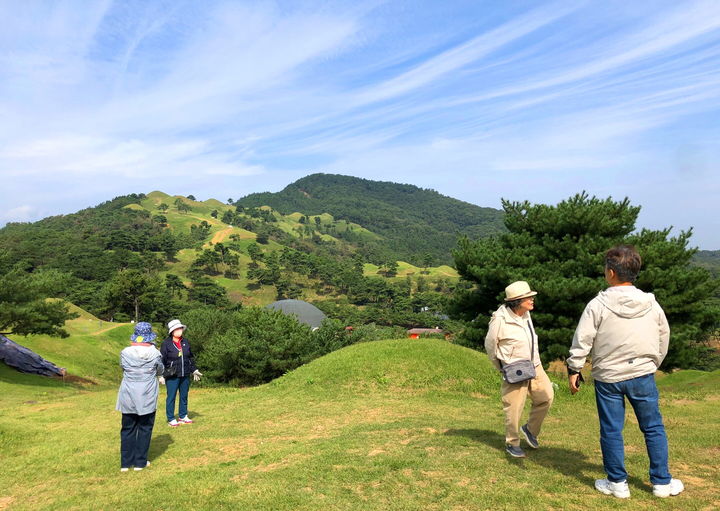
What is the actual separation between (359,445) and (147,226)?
17352 cm

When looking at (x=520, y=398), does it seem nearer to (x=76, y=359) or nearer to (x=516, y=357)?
(x=516, y=357)

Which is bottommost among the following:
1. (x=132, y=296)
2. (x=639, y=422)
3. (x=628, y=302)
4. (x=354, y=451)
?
(x=132, y=296)

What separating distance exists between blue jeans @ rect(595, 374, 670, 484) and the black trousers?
5.38 m

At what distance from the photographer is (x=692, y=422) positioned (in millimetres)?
8219

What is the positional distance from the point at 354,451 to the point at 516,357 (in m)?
2.50

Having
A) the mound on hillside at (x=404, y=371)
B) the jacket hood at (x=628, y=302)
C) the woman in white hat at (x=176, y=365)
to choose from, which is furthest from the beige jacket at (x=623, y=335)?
the mound on hillside at (x=404, y=371)

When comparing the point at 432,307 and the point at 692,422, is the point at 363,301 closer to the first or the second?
the point at 432,307

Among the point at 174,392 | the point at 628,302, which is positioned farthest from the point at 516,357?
the point at 174,392

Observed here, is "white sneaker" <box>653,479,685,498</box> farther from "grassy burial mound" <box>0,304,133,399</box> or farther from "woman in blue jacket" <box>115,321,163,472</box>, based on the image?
"grassy burial mound" <box>0,304,133,399</box>

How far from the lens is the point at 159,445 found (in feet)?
24.3

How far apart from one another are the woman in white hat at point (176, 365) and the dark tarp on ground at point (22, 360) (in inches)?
807

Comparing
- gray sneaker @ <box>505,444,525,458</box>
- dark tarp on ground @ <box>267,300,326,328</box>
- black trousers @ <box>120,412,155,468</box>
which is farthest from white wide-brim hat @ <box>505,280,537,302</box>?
dark tarp on ground @ <box>267,300,326,328</box>

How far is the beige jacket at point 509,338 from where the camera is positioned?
5145 mm

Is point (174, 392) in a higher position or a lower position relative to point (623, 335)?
lower
